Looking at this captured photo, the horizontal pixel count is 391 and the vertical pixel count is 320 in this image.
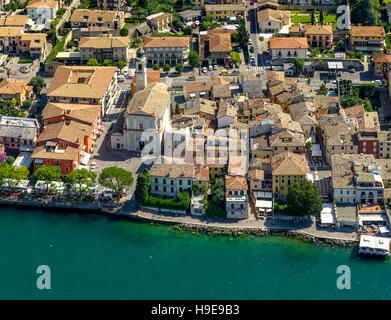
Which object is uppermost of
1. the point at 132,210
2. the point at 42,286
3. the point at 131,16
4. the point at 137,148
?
the point at 131,16

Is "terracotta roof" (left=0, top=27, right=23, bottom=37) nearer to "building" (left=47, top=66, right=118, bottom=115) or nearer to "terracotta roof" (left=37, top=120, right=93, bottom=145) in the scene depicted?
"building" (left=47, top=66, right=118, bottom=115)

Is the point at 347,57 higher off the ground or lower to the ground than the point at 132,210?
higher

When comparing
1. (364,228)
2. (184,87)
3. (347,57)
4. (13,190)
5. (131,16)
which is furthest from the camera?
(131,16)

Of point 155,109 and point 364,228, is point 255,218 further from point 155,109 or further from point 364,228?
point 155,109

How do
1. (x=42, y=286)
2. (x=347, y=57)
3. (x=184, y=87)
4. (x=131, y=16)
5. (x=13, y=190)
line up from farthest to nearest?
1. (x=131, y=16)
2. (x=347, y=57)
3. (x=184, y=87)
4. (x=13, y=190)
5. (x=42, y=286)

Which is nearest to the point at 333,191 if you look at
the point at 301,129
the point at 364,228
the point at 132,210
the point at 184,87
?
the point at 364,228

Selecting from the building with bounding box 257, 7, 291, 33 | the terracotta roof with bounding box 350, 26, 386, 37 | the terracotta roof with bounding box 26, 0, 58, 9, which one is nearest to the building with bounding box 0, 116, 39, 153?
the terracotta roof with bounding box 26, 0, 58, 9

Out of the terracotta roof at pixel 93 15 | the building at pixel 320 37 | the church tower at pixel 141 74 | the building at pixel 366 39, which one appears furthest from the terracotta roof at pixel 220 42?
the building at pixel 366 39
